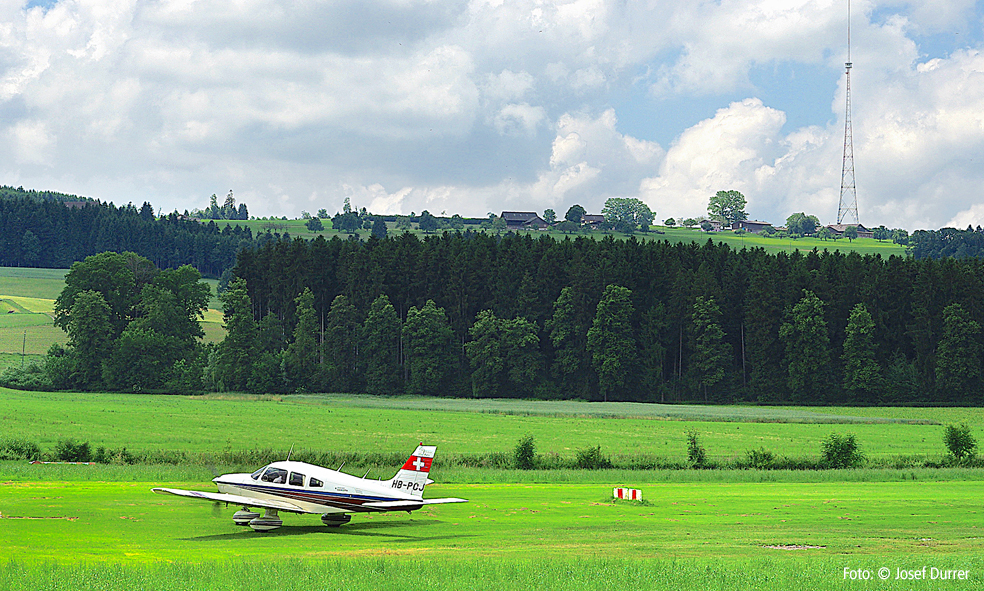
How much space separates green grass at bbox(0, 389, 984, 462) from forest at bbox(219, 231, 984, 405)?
1463cm

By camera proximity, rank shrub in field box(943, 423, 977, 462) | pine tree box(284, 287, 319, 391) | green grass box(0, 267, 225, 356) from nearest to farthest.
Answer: shrub in field box(943, 423, 977, 462) → pine tree box(284, 287, 319, 391) → green grass box(0, 267, 225, 356)

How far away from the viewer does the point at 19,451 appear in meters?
50.7

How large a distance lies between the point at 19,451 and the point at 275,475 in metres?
27.7

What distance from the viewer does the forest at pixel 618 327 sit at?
4582 inches

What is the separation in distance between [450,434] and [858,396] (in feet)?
207

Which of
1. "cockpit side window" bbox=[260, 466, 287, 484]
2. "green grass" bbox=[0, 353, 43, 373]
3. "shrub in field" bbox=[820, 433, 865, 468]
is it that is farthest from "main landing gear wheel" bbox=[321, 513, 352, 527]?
"green grass" bbox=[0, 353, 43, 373]

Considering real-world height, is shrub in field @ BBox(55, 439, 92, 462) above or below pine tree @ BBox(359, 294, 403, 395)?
below

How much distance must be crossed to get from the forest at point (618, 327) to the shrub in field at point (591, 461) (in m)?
64.4

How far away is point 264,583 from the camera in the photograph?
64.9ft

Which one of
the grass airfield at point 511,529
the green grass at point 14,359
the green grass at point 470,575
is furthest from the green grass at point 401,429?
the green grass at point 470,575

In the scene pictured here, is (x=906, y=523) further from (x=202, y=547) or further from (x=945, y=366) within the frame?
(x=945, y=366)

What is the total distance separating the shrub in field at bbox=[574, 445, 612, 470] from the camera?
53125 mm

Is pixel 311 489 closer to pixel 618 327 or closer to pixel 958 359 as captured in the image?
pixel 618 327

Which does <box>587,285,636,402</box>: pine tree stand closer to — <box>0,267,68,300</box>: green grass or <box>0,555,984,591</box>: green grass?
<box>0,555,984,591</box>: green grass
